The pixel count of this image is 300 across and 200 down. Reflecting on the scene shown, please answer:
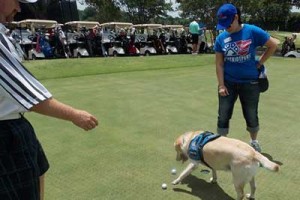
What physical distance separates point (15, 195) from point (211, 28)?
1025 inches

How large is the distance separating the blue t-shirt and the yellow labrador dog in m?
1.02

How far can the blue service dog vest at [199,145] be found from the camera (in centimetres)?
349

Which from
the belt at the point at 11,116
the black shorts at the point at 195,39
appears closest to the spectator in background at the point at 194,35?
the black shorts at the point at 195,39

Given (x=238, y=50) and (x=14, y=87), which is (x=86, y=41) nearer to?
(x=238, y=50)

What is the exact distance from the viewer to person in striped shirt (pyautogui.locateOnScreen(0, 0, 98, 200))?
1.80 meters

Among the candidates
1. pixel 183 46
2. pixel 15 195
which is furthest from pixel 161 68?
pixel 15 195

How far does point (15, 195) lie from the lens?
1954mm

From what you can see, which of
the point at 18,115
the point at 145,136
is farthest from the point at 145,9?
the point at 18,115

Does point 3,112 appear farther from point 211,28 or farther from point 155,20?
point 155,20

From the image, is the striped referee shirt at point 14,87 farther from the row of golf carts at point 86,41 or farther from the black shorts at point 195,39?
the black shorts at point 195,39

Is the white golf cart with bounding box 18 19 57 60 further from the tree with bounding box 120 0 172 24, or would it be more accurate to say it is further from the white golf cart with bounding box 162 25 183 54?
the tree with bounding box 120 0 172 24

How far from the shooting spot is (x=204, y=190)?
380 cm

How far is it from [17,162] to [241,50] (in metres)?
2.88

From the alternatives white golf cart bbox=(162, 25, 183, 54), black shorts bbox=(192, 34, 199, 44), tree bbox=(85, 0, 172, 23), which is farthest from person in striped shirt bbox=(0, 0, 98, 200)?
tree bbox=(85, 0, 172, 23)
